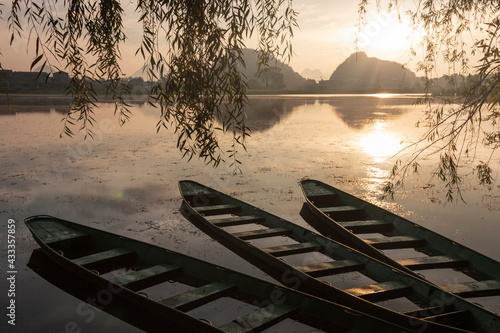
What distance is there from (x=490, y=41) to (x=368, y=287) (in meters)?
3.98

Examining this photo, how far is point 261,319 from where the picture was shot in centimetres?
497

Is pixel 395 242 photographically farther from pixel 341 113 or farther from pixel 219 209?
pixel 341 113

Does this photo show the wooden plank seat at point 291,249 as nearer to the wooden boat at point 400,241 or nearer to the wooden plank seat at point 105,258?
the wooden boat at point 400,241

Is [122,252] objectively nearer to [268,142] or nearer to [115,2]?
[115,2]

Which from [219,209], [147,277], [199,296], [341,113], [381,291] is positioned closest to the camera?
[199,296]

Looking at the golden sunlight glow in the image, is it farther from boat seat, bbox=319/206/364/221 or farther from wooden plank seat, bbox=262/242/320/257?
wooden plank seat, bbox=262/242/320/257

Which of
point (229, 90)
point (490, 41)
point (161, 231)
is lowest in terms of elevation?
point (161, 231)

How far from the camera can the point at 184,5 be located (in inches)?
201

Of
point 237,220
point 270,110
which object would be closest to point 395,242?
point 237,220

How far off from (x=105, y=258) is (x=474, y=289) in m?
5.68

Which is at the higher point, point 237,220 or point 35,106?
point 35,106

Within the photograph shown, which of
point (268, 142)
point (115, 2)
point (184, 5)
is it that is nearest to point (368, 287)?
point (184, 5)

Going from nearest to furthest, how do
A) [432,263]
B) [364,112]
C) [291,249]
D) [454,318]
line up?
1. [454,318]
2. [432,263]
3. [291,249]
4. [364,112]

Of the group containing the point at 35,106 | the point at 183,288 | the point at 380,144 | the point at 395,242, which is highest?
the point at 35,106
